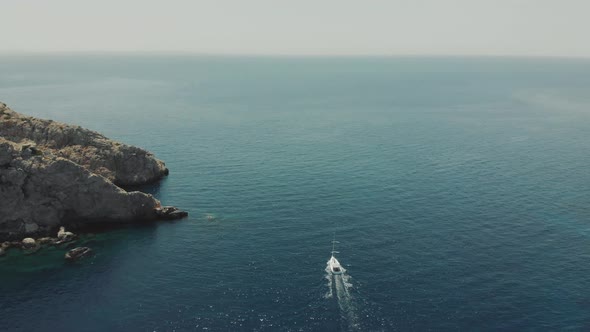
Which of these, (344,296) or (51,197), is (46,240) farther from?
(344,296)

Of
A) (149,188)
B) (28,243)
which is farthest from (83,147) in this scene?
(28,243)

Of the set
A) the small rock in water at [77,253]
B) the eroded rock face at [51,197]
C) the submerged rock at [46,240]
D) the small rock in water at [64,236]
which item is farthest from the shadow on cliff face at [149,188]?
the small rock in water at [77,253]

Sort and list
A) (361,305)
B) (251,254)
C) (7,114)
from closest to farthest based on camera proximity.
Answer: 1. (361,305)
2. (251,254)
3. (7,114)

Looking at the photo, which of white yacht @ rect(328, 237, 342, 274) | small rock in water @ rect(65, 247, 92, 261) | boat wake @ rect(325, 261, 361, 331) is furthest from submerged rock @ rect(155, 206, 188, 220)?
white yacht @ rect(328, 237, 342, 274)

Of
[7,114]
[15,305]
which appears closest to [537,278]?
[15,305]

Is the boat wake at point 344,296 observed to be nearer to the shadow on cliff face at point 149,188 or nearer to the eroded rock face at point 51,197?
the eroded rock face at point 51,197

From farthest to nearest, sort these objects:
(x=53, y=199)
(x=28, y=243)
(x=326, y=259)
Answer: (x=53, y=199) → (x=28, y=243) → (x=326, y=259)

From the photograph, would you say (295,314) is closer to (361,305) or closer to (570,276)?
(361,305)
